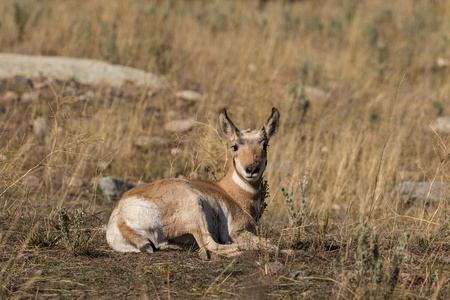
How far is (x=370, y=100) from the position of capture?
12.2 m

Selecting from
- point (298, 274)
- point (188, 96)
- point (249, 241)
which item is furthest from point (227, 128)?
point (188, 96)

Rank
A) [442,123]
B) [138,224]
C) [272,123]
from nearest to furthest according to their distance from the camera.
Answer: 1. [138,224]
2. [272,123]
3. [442,123]

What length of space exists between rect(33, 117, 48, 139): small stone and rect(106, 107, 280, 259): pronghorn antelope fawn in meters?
4.45

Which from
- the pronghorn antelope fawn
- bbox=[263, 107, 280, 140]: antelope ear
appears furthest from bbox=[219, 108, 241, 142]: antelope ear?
bbox=[263, 107, 280, 140]: antelope ear

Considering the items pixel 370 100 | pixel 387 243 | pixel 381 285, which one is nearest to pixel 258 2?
pixel 370 100

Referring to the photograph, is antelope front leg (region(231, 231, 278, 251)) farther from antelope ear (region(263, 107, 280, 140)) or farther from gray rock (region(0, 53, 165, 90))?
gray rock (region(0, 53, 165, 90))

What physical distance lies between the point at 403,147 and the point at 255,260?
572cm

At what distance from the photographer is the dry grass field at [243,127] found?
4477 millimetres

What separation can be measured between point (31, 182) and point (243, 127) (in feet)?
11.3

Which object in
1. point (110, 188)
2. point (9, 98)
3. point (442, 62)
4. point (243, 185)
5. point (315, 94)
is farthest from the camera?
point (442, 62)

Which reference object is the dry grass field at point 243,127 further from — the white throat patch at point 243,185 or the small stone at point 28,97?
the white throat patch at point 243,185

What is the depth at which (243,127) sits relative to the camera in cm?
938

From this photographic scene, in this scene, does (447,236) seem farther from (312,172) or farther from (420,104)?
(420,104)

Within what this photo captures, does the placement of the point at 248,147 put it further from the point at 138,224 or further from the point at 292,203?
the point at 138,224
